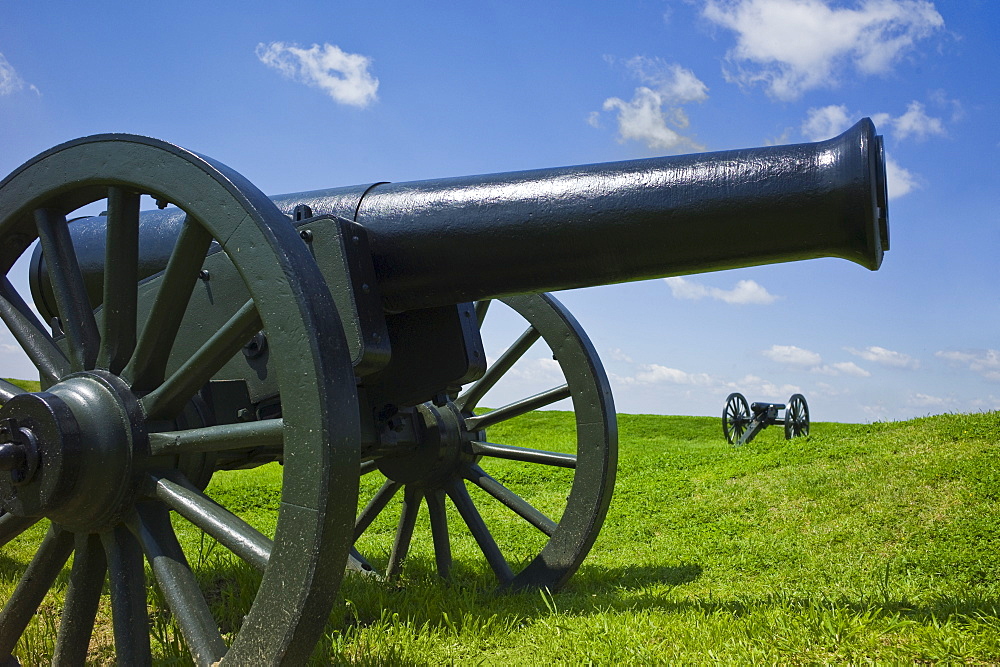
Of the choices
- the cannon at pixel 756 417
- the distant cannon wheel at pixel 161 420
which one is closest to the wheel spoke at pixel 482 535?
the distant cannon wheel at pixel 161 420

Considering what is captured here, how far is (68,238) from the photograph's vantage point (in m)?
3.70

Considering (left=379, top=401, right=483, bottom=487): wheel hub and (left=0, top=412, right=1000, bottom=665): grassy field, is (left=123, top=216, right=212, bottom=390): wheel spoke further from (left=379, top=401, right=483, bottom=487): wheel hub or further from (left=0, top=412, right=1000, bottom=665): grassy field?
(left=379, top=401, right=483, bottom=487): wheel hub

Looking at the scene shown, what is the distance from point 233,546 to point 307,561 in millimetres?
362

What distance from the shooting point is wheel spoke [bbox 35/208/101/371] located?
3.47m

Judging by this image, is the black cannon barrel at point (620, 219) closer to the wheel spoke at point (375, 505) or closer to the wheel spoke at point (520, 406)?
the wheel spoke at point (520, 406)

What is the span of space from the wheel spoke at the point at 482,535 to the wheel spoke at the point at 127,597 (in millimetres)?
2355

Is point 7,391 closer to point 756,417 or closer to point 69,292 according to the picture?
point 69,292

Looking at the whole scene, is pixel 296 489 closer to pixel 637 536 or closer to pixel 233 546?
pixel 233 546

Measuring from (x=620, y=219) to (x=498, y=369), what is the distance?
9.11 ft

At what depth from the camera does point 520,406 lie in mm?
5738

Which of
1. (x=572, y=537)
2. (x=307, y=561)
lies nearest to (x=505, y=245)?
(x=307, y=561)

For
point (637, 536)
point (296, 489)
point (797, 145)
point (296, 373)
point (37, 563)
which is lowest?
point (637, 536)

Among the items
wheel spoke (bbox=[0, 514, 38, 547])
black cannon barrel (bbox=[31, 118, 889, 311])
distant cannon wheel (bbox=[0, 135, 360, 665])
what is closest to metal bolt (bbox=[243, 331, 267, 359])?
distant cannon wheel (bbox=[0, 135, 360, 665])

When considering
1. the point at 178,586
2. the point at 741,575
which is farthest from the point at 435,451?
the point at 178,586
